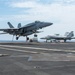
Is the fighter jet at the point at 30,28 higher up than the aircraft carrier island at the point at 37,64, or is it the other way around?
the fighter jet at the point at 30,28

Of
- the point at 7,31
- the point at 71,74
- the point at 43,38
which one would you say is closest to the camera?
the point at 71,74

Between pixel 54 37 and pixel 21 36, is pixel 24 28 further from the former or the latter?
pixel 54 37

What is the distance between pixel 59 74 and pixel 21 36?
7960cm

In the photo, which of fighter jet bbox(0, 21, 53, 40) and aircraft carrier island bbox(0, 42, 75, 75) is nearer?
aircraft carrier island bbox(0, 42, 75, 75)

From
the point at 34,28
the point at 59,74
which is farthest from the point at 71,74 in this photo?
the point at 34,28

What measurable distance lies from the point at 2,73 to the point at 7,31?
78.7 m

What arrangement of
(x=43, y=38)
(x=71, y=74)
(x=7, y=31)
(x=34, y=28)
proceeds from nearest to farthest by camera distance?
(x=71, y=74) < (x=34, y=28) < (x=7, y=31) < (x=43, y=38)

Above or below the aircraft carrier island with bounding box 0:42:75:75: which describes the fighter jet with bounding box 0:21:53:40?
above

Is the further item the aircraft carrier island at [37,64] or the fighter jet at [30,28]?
the fighter jet at [30,28]

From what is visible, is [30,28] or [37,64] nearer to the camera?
[37,64]

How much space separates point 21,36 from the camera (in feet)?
298

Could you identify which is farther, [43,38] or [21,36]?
[43,38]

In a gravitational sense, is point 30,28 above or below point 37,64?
above

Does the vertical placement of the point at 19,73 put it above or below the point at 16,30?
below
